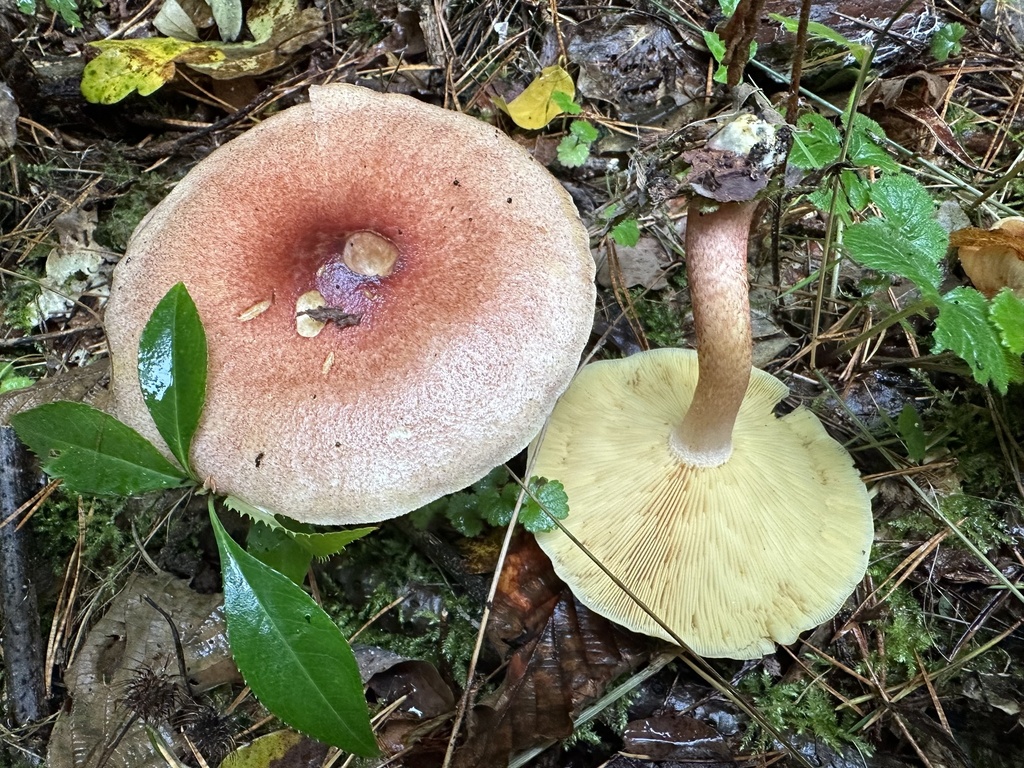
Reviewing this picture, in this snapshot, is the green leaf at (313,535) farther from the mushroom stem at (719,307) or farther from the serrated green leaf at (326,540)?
the mushroom stem at (719,307)

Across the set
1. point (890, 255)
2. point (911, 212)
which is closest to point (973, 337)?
point (890, 255)

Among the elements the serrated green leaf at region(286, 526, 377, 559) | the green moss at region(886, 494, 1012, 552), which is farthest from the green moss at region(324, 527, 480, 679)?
the green moss at region(886, 494, 1012, 552)

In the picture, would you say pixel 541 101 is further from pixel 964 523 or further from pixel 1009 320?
pixel 964 523

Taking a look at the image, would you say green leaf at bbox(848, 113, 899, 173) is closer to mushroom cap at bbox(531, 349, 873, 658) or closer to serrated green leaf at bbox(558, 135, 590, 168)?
mushroom cap at bbox(531, 349, 873, 658)

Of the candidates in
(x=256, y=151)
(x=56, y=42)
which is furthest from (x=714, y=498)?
(x=56, y=42)

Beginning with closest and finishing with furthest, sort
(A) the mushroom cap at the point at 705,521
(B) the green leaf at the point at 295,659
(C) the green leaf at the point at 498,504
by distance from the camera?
1. (B) the green leaf at the point at 295,659
2. (A) the mushroom cap at the point at 705,521
3. (C) the green leaf at the point at 498,504

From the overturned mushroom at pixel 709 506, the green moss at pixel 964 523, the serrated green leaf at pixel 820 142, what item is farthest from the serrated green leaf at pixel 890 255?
the green moss at pixel 964 523
